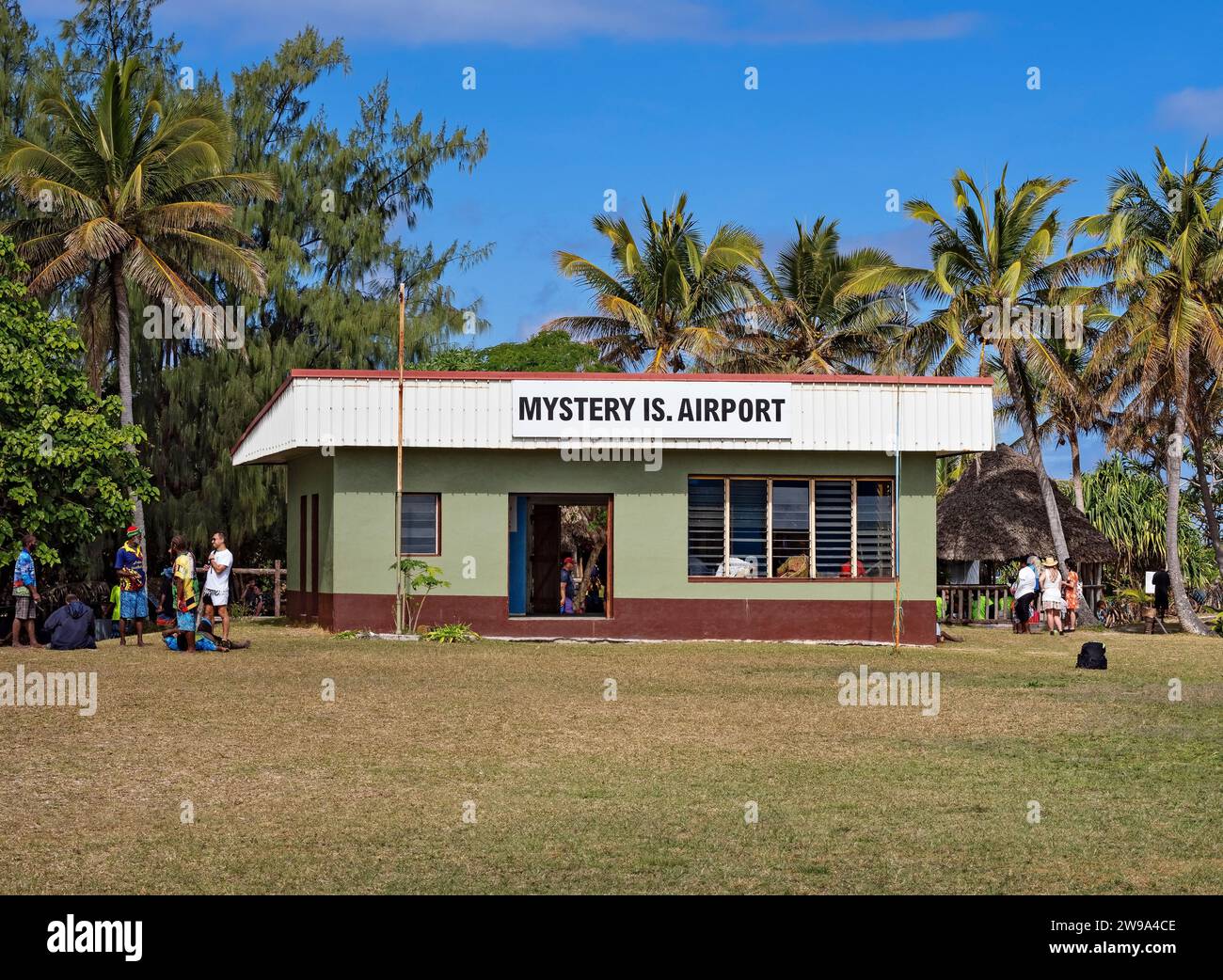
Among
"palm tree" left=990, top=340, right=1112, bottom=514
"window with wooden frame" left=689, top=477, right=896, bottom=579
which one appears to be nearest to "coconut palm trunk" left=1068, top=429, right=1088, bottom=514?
"palm tree" left=990, top=340, right=1112, bottom=514

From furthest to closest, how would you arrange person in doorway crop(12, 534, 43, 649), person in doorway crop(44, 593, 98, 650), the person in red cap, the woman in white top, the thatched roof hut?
1. the thatched roof hut
2. the woman in white top
3. the person in red cap
4. person in doorway crop(12, 534, 43, 649)
5. person in doorway crop(44, 593, 98, 650)

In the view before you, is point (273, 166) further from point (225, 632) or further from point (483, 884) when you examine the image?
point (483, 884)

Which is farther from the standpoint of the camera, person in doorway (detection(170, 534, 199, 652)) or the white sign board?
the white sign board

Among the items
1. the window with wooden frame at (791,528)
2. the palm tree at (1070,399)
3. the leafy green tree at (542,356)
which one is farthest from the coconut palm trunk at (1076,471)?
the window with wooden frame at (791,528)

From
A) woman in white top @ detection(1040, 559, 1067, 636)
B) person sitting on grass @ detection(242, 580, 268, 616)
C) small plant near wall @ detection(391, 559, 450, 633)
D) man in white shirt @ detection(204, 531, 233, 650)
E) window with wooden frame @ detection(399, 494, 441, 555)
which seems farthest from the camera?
person sitting on grass @ detection(242, 580, 268, 616)

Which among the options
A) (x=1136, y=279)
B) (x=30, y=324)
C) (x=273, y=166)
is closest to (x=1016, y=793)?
(x=30, y=324)

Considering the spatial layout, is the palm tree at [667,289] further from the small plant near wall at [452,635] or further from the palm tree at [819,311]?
the small plant near wall at [452,635]

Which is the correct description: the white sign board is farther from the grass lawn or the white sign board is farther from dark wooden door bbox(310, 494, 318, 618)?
the grass lawn

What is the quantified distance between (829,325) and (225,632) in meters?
28.7

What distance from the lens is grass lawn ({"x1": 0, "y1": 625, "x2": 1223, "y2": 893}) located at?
8.95 metres

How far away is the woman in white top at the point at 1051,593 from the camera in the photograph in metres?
33.7

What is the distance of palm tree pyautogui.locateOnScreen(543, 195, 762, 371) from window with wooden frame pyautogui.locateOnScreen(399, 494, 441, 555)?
56.3 ft

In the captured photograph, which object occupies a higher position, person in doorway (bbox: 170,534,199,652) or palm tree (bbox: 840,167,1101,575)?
palm tree (bbox: 840,167,1101,575)

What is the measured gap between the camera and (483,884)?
8570mm
